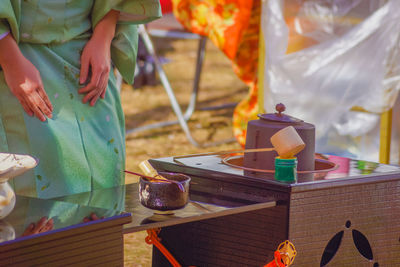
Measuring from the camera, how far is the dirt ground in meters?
3.62

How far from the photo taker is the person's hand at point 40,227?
1.01m

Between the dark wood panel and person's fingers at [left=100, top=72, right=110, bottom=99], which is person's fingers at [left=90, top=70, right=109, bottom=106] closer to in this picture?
person's fingers at [left=100, top=72, right=110, bottom=99]

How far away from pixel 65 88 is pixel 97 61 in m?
0.10

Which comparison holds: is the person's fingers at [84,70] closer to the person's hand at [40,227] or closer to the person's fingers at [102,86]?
the person's fingers at [102,86]

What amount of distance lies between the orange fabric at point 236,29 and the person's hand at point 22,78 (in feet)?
5.94

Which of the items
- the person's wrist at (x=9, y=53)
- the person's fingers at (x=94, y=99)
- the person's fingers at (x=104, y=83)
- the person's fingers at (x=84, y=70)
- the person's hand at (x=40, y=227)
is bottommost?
the person's hand at (x=40, y=227)

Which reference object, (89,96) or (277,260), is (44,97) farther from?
(277,260)

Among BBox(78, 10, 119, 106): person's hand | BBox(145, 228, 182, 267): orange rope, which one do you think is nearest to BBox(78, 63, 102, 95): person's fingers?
BBox(78, 10, 119, 106): person's hand

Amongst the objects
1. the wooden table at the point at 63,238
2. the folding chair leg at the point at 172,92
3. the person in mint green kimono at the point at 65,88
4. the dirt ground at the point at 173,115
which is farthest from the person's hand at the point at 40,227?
the folding chair leg at the point at 172,92

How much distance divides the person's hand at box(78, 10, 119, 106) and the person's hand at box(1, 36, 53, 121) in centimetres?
13

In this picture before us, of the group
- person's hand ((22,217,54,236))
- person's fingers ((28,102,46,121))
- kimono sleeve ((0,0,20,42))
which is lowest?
person's hand ((22,217,54,236))

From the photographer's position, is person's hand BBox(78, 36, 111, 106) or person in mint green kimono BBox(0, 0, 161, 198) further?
person's hand BBox(78, 36, 111, 106)

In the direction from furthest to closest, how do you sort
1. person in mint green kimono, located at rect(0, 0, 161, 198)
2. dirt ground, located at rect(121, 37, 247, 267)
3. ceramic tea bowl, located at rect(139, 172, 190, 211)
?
dirt ground, located at rect(121, 37, 247, 267)
person in mint green kimono, located at rect(0, 0, 161, 198)
ceramic tea bowl, located at rect(139, 172, 190, 211)

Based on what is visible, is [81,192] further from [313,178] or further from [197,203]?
[313,178]
